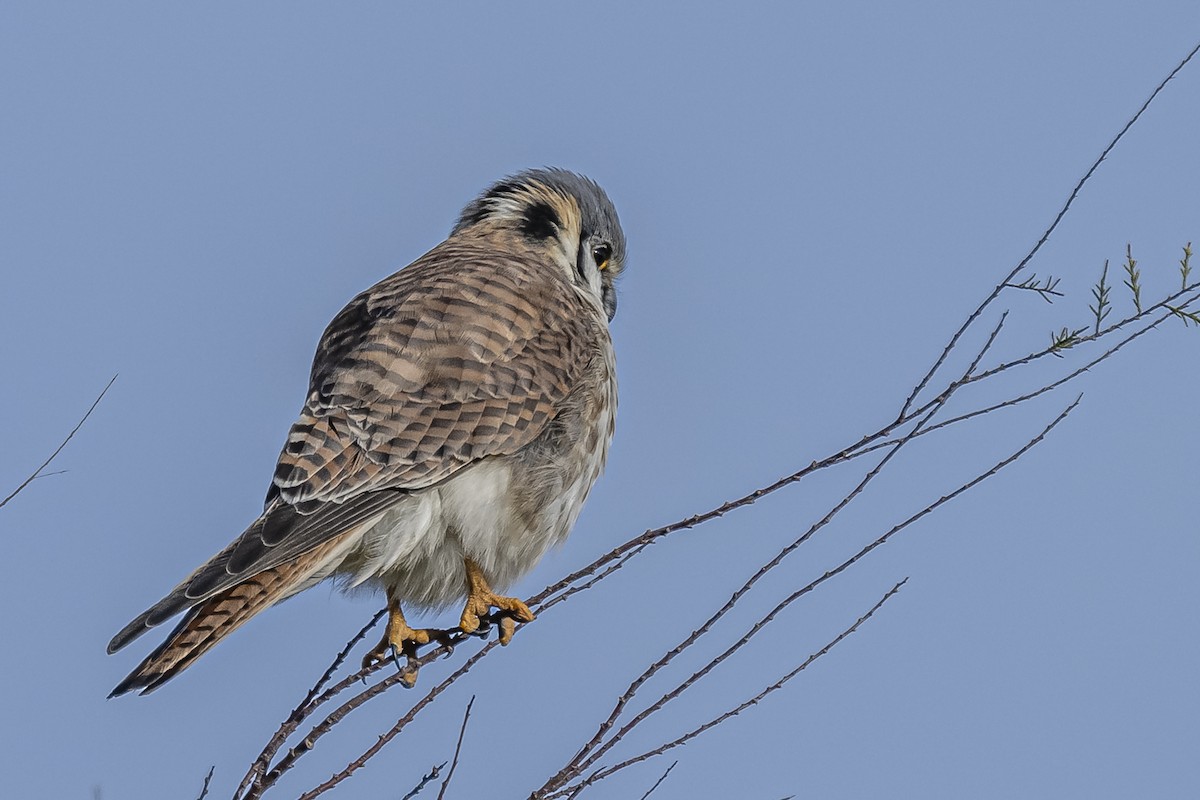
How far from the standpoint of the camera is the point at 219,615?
2.99 meters

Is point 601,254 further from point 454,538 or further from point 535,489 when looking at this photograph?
point 454,538

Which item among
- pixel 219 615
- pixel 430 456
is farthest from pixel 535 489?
pixel 219 615

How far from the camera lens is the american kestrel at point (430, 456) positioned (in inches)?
124

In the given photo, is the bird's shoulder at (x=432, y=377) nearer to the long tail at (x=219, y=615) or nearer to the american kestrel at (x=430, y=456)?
the american kestrel at (x=430, y=456)

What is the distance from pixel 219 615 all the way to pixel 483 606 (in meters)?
0.79

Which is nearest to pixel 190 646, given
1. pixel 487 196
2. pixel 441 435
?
pixel 441 435

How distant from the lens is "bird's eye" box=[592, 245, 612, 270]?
4.96 metres

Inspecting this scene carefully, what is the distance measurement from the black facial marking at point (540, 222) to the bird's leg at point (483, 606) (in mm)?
1455

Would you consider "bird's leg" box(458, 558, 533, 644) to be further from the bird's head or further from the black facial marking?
the black facial marking

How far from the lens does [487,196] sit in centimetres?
503

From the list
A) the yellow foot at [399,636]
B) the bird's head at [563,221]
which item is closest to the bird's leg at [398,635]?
the yellow foot at [399,636]

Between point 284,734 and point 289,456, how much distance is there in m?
0.81

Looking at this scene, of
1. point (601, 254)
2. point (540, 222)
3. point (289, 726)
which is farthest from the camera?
point (601, 254)

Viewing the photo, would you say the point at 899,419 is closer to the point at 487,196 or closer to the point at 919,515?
the point at 919,515
